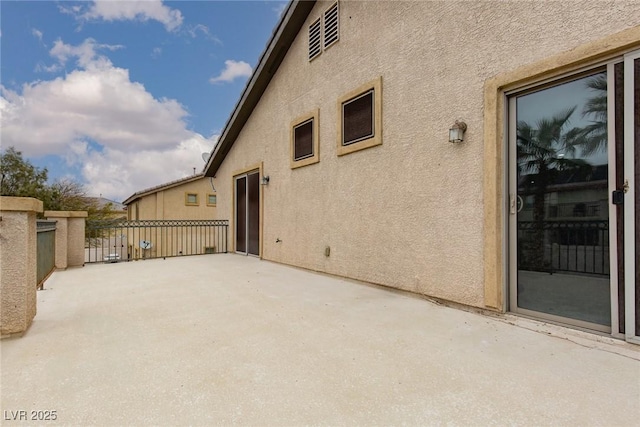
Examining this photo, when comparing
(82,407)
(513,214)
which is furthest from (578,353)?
(82,407)

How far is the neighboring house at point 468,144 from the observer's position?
2836 mm

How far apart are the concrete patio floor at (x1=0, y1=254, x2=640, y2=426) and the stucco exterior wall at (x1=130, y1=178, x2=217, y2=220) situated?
13187 millimetres

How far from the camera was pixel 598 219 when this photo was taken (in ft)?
9.61

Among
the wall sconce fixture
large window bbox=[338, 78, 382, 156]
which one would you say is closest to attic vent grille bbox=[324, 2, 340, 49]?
large window bbox=[338, 78, 382, 156]

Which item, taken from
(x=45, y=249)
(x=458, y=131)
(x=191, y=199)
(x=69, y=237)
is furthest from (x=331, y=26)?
(x=191, y=199)

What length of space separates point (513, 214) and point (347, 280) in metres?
3.04

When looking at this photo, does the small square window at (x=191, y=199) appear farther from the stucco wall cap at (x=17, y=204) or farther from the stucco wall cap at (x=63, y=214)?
the stucco wall cap at (x=17, y=204)

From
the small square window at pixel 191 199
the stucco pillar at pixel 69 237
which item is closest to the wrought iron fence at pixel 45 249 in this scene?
the stucco pillar at pixel 69 237

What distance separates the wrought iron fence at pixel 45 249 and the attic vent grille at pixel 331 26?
6.15 metres

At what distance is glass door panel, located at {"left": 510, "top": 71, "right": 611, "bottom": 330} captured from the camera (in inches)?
115

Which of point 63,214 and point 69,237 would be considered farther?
point 69,237

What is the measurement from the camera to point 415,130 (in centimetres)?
446

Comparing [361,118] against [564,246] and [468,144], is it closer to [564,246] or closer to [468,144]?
[468,144]

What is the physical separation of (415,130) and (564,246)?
2338 mm
